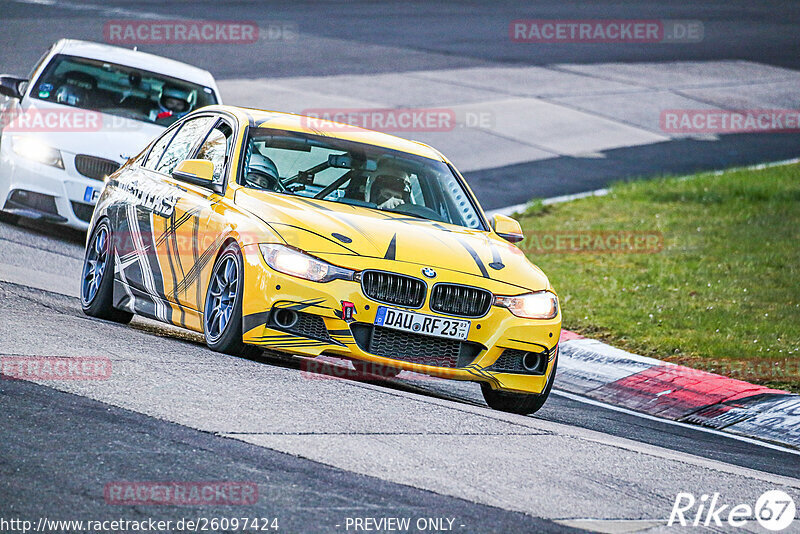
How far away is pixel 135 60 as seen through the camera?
46.7 ft

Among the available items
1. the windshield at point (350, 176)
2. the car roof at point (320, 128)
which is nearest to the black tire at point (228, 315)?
the windshield at point (350, 176)

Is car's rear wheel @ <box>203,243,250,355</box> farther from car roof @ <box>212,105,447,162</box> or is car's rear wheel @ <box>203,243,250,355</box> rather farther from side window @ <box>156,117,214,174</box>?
side window @ <box>156,117,214,174</box>

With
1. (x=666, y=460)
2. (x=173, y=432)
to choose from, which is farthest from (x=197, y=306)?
(x=666, y=460)

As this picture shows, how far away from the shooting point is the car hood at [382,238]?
25.6ft

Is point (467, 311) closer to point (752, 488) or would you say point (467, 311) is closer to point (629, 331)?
point (752, 488)

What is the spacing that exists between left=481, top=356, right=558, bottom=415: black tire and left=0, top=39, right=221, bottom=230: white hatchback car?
5403 mm

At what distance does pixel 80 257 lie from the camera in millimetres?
12508

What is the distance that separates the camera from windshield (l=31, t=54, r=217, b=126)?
1373 cm

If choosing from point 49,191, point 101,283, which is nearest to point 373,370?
point 101,283

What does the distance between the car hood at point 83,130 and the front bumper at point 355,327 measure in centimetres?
539

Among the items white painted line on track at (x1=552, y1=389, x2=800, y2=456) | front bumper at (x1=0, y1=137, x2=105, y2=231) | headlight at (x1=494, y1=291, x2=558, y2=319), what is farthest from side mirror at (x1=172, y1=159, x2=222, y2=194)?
front bumper at (x1=0, y1=137, x2=105, y2=231)

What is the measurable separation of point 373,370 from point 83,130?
5904 mm

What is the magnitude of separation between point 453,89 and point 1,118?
12.8 meters

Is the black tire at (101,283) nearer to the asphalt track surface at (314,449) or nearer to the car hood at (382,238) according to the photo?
the asphalt track surface at (314,449)
